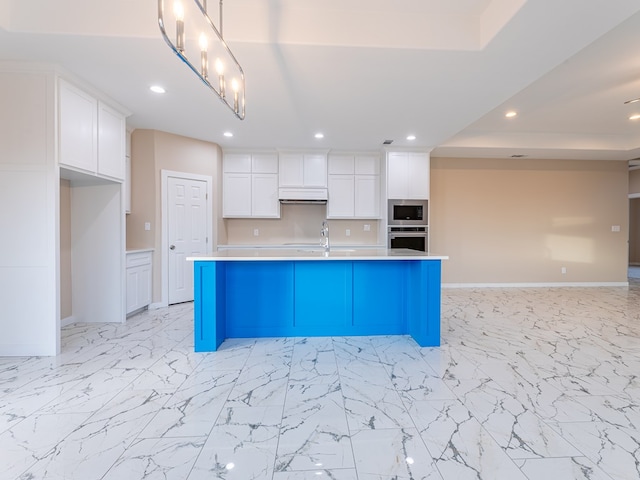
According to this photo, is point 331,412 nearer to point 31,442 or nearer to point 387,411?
point 387,411

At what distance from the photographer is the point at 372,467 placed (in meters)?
1.37

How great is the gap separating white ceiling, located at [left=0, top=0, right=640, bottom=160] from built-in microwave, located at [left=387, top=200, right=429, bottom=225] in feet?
4.75

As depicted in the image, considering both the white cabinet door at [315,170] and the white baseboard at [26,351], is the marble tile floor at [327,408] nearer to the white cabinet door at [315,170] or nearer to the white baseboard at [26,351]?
the white baseboard at [26,351]

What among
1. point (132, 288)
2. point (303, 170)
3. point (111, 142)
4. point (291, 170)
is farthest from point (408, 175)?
point (132, 288)

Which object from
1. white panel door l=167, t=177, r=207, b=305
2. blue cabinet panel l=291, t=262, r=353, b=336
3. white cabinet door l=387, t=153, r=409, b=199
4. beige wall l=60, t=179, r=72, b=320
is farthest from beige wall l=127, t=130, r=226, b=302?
white cabinet door l=387, t=153, r=409, b=199

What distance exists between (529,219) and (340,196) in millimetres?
3787

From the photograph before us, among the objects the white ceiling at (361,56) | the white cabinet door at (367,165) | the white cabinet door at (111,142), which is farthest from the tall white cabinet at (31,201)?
the white cabinet door at (367,165)

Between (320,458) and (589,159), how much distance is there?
731 centimetres

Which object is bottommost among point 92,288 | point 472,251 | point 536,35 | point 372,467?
point 372,467

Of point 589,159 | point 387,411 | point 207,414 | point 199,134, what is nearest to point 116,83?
point 199,134

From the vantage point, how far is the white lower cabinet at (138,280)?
369cm

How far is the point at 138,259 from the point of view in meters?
3.83

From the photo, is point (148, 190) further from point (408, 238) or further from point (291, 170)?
point (408, 238)

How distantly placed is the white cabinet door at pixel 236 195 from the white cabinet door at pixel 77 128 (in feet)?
7.43
